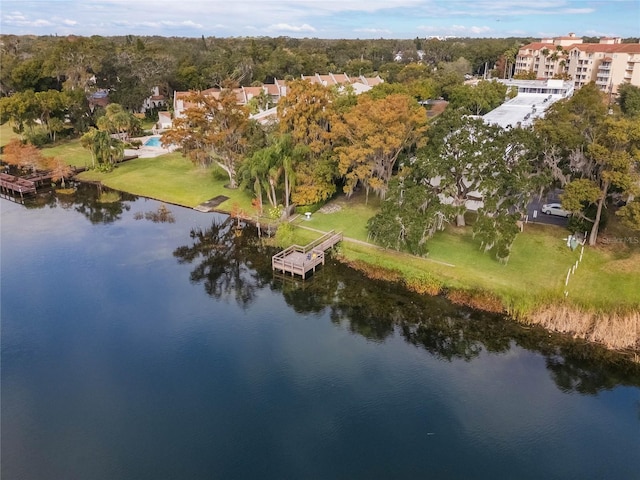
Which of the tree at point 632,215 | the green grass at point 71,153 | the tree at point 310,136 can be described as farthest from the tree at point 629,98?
the green grass at point 71,153

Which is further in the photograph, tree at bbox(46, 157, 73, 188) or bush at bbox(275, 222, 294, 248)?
tree at bbox(46, 157, 73, 188)

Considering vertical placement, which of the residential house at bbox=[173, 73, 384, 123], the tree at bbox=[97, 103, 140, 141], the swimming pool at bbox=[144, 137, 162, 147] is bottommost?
the swimming pool at bbox=[144, 137, 162, 147]

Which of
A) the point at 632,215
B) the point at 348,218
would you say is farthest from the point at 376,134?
the point at 632,215

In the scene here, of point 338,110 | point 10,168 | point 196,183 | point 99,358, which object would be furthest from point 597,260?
point 10,168

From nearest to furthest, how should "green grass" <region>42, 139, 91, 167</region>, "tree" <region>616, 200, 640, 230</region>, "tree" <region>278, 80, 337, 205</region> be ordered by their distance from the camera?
"tree" <region>616, 200, 640, 230</region> → "tree" <region>278, 80, 337, 205</region> → "green grass" <region>42, 139, 91, 167</region>

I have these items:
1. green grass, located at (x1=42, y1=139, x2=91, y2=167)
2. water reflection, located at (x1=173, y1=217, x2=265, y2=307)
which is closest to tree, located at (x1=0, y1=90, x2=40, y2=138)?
green grass, located at (x1=42, y1=139, x2=91, y2=167)

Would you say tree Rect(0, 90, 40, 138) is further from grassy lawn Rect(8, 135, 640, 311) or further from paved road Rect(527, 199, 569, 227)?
paved road Rect(527, 199, 569, 227)

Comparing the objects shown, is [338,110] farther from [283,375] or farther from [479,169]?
[283,375]
